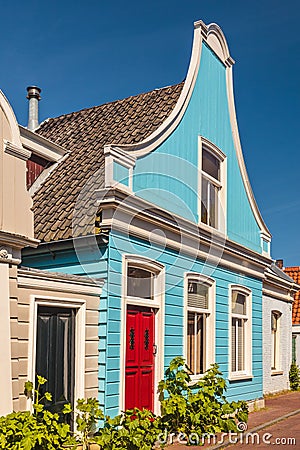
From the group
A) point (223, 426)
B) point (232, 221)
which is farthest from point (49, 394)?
point (232, 221)

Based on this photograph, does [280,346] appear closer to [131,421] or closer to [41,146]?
[41,146]

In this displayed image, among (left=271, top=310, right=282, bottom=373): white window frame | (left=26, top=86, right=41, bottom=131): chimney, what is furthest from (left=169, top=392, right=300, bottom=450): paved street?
(left=26, top=86, right=41, bottom=131): chimney

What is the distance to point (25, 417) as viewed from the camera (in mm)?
7055

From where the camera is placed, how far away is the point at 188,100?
12625 mm

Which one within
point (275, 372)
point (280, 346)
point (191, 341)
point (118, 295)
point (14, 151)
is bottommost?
point (275, 372)

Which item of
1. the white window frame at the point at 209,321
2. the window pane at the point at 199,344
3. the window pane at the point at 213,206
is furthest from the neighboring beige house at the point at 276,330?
the window pane at the point at 199,344

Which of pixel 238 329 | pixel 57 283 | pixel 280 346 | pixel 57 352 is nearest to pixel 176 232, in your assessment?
pixel 57 283

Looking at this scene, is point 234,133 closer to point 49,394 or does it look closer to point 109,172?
point 109,172

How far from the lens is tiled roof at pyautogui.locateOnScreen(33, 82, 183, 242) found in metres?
10.2

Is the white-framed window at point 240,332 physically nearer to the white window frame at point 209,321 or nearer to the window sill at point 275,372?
the white window frame at point 209,321

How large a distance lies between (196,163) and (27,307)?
5632 mm

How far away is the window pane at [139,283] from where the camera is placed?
1015 centimetres

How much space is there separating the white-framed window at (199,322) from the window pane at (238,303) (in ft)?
5.28

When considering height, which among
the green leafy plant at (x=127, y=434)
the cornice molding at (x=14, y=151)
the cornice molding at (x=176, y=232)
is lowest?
the green leafy plant at (x=127, y=434)
